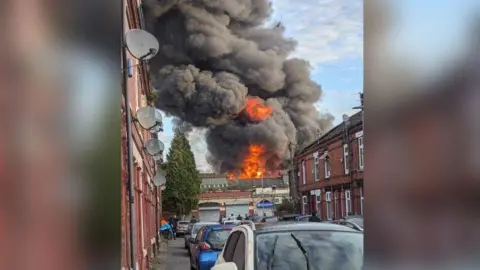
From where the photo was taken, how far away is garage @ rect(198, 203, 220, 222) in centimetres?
3492

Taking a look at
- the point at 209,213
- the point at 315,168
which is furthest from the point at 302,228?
the point at 209,213

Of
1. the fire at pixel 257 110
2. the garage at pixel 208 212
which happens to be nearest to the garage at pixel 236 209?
the garage at pixel 208 212

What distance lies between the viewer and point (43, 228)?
47.2 inches

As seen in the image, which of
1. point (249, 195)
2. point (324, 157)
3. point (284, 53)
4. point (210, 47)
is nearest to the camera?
point (210, 47)

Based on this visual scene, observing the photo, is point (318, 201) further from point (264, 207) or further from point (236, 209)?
point (236, 209)

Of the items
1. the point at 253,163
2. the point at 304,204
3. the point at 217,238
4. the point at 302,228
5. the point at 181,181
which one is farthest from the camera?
the point at 181,181

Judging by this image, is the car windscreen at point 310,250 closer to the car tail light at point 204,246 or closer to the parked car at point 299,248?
the parked car at point 299,248

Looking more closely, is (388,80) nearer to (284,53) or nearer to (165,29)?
(165,29)

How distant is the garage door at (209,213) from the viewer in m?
35.3

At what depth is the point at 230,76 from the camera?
1122 centimetres

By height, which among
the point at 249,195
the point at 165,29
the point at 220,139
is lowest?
the point at 249,195

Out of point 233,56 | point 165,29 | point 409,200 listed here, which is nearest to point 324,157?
point 233,56

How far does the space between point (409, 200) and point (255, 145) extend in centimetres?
1300

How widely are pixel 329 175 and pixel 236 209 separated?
11.0 m
